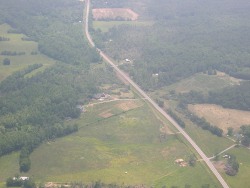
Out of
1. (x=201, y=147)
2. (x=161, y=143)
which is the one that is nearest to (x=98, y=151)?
(x=161, y=143)

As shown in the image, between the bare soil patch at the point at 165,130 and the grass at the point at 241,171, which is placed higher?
the bare soil patch at the point at 165,130

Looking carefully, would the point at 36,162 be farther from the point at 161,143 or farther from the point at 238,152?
the point at 238,152

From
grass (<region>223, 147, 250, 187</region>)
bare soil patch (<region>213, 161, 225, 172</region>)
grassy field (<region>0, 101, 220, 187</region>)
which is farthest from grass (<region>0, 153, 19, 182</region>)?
grass (<region>223, 147, 250, 187</region>)

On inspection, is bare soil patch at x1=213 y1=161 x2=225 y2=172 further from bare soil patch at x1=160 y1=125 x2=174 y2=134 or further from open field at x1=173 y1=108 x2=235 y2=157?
bare soil patch at x1=160 y1=125 x2=174 y2=134

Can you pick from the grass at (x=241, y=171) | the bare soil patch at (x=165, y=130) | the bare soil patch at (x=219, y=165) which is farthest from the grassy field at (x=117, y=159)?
the grass at (x=241, y=171)

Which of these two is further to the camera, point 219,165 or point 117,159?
point 117,159

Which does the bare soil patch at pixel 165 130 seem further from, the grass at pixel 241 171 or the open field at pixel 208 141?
the grass at pixel 241 171

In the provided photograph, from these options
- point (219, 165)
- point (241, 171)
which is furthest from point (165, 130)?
point (241, 171)

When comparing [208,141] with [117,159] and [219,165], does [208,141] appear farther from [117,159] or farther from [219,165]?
[117,159]
